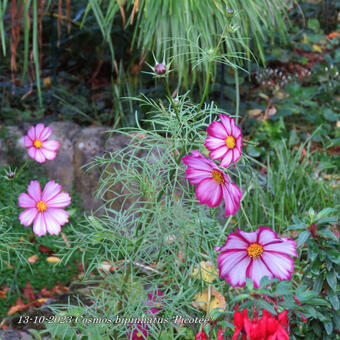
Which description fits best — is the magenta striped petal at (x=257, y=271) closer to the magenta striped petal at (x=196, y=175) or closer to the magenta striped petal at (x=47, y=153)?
the magenta striped petal at (x=196, y=175)

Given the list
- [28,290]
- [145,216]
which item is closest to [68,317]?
[145,216]

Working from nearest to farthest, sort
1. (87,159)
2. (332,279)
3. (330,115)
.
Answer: (332,279), (87,159), (330,115)

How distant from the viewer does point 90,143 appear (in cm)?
260

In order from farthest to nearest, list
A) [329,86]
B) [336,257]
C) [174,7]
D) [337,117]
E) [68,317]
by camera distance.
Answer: [329,86] → [337,117] → [174,7] → [68,317] → [336,257]

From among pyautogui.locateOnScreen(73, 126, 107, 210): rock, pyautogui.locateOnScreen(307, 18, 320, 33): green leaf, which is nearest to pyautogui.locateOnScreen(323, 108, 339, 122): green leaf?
pyautogui.locateOnScreen(307, 18, 320, 33): green leaf

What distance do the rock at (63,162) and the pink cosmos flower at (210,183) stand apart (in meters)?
1.48

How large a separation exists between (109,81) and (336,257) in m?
2.09

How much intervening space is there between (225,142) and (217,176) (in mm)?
90

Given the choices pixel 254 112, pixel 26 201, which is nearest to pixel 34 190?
pixel 26 201

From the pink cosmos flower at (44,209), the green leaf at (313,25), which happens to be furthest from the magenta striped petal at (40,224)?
the green leaf at (313,25)

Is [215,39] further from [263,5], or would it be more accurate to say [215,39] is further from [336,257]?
[336,257]

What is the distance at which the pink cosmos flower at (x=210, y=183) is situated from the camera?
4.04 feet

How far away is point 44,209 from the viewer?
1.66 m

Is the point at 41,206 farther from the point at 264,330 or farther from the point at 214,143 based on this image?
the point at 264,330
